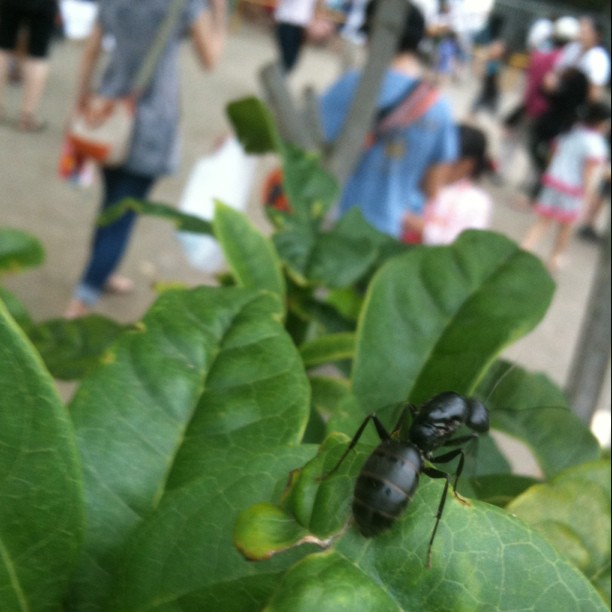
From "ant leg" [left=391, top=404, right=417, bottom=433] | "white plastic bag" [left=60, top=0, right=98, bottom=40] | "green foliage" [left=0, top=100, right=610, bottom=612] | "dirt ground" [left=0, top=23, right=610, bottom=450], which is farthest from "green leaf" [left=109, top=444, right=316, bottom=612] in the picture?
"white plastic bag" [left=60, top=0, right=98, bottom=40]

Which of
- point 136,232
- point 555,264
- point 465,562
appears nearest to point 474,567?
point 465,562

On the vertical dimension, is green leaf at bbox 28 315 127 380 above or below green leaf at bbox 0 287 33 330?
below

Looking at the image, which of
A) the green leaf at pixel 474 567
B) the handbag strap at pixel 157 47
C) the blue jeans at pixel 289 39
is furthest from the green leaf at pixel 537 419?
the blue jeans at pixel 289 39

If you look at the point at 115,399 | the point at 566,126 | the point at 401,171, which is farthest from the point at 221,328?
the point at 566,126

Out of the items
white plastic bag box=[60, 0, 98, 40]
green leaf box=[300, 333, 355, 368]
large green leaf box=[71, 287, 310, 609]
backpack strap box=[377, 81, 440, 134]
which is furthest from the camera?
white plastic bag box=[60, 0, 98, 40]

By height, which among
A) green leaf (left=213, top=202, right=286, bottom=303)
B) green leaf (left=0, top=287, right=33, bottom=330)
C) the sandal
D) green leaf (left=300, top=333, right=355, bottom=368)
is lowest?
the sandal

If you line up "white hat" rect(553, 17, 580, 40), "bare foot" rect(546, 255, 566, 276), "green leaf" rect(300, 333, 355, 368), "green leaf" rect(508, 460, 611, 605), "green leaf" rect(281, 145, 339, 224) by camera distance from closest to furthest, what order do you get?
"green leaf" rect(508, 460, 611, 605)
"green leaf" rect(300, 333, 355, 368)
"green leaf" rect(281, 145, 339, 224)
"bare foot" rect(546, 255, 566, 276)
"white hat" rect(553, 17, 580, 40)

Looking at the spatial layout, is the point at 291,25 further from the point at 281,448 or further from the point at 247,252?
the point at 281,448

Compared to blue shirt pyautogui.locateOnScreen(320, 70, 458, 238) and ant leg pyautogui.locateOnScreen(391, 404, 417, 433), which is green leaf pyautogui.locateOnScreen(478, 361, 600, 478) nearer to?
ant leg pyautogui.locateOnScreen(391, 404, 417, 433)
